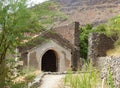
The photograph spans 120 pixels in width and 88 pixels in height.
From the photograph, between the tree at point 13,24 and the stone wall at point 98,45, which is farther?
the stone wall at point 98,45

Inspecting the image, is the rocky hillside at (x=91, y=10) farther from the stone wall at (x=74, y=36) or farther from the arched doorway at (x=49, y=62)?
the arched doorway at (x=49, y=62)

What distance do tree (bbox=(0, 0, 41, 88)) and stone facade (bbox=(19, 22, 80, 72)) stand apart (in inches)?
729

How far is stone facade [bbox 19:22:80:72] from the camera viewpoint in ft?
106

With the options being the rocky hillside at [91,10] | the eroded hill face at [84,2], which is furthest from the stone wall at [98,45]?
the eroded hill face at [84,2]

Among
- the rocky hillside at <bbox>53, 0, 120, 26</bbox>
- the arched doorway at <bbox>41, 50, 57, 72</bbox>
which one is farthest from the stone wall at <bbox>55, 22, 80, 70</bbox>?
the rocky hillside at <bbox>53, 0, 120, 26</bbox>

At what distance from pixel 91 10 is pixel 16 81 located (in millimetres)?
74225

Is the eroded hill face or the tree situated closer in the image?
the tree

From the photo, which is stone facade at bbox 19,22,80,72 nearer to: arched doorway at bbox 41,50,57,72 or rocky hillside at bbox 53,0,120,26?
arched doorway at bbox 41,50,57,72

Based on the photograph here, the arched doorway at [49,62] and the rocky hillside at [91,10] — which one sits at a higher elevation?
the rocky hillside at [91,10]

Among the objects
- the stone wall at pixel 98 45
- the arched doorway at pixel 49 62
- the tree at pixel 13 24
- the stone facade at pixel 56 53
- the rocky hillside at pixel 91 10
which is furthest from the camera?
the rocky hillside at pixel 91 10

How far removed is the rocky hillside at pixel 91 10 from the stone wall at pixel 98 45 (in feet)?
155

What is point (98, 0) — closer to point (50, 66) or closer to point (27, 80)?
point (50, 66)

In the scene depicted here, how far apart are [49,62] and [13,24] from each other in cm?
2380

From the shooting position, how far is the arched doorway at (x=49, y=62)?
35.1 meters
